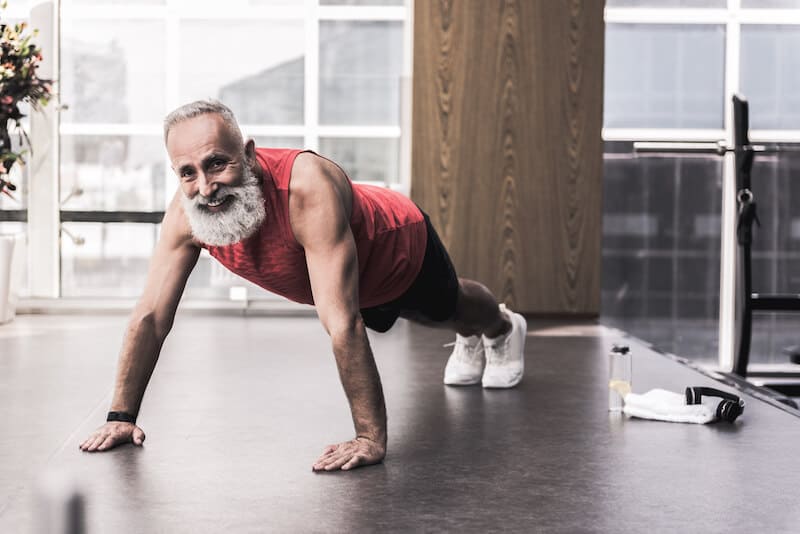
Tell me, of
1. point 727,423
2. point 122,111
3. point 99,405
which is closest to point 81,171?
point 122,111

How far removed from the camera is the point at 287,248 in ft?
7.22

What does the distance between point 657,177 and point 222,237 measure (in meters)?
3.56

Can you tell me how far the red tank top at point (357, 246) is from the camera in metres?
2.19

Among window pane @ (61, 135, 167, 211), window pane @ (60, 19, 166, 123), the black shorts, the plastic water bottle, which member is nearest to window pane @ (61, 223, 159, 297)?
window pane @ (61, 135, 167, 211)

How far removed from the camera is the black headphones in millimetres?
2621

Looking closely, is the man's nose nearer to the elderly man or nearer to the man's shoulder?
the elderly man

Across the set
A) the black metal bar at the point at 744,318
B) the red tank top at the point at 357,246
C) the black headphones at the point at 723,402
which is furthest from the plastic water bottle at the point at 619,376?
the black metal bar at the point at 744,318

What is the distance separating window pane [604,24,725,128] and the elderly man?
10.0ft

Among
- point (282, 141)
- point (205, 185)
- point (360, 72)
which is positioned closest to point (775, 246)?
point (360, 72)

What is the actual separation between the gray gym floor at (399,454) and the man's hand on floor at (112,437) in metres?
0.03

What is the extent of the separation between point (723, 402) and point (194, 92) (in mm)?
3506

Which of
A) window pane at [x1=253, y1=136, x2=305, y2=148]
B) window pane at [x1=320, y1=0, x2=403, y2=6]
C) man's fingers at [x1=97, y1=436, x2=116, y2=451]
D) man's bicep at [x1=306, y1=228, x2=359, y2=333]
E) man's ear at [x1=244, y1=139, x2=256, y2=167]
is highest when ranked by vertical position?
window pane at [x1=320, y1=0, x2=403, y2=6]

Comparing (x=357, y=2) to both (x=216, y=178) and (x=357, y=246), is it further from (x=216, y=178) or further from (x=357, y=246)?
(x=216, y=178)

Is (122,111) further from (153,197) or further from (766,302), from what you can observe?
(766,302)
